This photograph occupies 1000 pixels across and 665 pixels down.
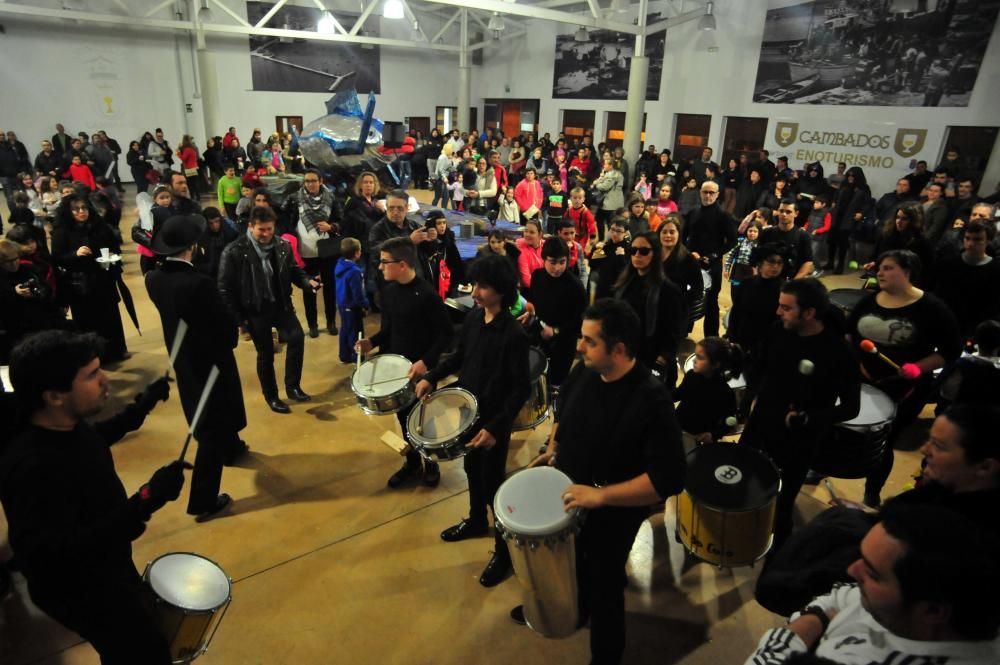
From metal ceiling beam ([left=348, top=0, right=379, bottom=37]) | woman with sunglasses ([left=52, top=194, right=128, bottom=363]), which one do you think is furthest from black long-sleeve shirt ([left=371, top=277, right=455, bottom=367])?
metal ceiling beam ([left=348, top=0, right=379, bottom=37])

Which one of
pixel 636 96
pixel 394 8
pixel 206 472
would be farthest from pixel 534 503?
pixel 636 96

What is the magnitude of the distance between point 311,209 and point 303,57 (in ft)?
51.4

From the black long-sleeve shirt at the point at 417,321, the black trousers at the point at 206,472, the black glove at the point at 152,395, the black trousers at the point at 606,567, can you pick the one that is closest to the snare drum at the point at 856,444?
the black trousers at the point at 606,567

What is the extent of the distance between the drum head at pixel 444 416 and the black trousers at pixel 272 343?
6.61 feet

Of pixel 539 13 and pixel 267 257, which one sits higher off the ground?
pixel 539 13

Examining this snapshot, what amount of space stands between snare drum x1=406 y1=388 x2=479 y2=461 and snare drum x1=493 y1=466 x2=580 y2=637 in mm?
578

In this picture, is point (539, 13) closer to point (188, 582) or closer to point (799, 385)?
point (799, 385)

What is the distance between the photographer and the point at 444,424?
2.99m

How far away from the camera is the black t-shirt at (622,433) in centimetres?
202

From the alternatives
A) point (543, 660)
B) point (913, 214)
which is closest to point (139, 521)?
point (543, 660)

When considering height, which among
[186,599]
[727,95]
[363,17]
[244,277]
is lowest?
[186,599]

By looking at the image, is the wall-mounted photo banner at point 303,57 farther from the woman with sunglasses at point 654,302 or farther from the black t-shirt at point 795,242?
the woman with sunglasses at point 654,302

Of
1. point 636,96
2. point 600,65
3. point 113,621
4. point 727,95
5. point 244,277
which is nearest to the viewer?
point 113,621

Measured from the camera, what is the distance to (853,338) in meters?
3.51
